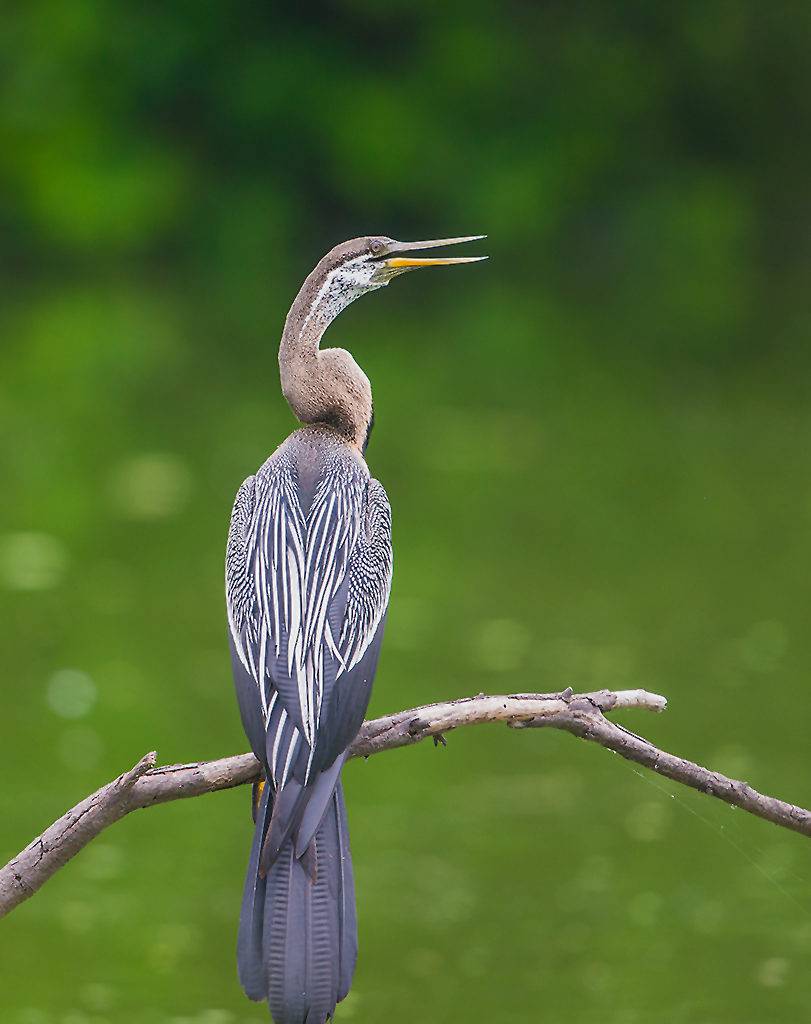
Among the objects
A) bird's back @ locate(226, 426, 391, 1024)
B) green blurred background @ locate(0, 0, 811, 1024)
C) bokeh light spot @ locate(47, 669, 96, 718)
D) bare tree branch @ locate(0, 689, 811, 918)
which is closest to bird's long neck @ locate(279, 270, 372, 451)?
bird's back @ locate(226, 426, 391, 1024)

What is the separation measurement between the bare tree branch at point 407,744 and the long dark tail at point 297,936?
0.66 ft

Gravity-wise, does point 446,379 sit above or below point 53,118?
below

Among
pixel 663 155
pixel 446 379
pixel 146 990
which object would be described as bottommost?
pixel 146 990

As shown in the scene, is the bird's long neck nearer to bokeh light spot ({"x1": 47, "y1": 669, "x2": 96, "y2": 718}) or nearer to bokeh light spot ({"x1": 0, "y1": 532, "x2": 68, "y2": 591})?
bokeh light spot ({"x1": 47, "y1": 669, "x2": 96, "y2": 718})

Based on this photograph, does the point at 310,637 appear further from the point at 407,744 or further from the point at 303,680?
the point at 407,744

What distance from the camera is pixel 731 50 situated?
2892cm

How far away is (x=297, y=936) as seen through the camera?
3.53 metres

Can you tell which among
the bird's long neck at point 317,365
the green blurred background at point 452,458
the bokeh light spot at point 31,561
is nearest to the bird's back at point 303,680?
the bird's long neck at point 317,365

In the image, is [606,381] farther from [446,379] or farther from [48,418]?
[48,418]

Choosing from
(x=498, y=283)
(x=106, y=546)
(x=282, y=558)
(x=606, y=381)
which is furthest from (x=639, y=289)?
(x=282, y=558)

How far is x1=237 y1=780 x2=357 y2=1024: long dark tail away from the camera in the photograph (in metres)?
3.51

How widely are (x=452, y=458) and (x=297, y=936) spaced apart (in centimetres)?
1036

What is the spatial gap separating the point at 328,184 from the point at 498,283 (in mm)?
3789

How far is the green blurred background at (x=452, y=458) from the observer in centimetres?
682
